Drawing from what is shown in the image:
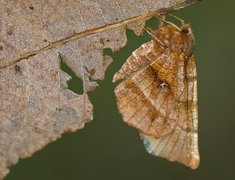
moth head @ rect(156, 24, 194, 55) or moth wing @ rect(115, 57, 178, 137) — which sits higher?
moth head @ rect(156, 24, 194, 55)

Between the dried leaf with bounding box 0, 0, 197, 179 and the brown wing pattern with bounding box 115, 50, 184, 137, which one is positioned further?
the brown wing pattern with bounding box 115, 50, 184, 137

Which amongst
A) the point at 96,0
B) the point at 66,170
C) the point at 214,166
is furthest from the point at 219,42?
the point at 96,0

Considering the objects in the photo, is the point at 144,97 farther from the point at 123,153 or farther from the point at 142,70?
the point at 123,153

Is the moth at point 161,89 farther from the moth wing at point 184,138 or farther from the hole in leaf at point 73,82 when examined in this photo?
the hole in leaf at point 73,82

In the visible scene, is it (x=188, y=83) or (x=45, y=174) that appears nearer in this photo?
(x=188, y=83)

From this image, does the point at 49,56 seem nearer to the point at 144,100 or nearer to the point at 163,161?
the point at 144,100

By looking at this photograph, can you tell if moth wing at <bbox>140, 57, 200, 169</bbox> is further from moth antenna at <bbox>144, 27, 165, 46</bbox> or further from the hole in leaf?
the hole in leaf

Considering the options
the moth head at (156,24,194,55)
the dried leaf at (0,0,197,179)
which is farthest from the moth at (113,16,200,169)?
the dried leaf at (0,0,197,179)

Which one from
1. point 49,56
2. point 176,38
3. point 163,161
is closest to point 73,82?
point 49,56
